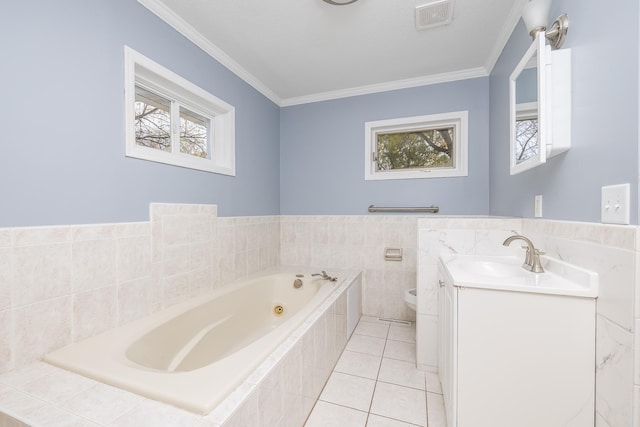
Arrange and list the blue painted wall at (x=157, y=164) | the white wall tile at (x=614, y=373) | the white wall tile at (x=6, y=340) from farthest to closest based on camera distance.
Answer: the white wall tile at (x=6, y=340) → the blue painted wall at (x=157, y=164) → the white wall tile at (x=614, y=373)

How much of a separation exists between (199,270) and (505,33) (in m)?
2.82

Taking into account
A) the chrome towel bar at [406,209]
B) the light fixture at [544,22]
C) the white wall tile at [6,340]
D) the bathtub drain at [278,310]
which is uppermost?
the light fixture at [544,22]

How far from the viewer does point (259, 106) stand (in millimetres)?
2779

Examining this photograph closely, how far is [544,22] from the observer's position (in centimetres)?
123

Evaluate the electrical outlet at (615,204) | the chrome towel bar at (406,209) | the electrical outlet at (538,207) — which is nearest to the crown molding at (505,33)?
the electrical outlet at (538,207)

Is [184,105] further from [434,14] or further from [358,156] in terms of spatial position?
[434,14]

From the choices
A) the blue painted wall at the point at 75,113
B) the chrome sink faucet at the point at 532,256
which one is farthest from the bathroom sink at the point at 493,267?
the blue painted wall at the point at 75,113

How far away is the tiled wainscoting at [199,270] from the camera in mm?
835

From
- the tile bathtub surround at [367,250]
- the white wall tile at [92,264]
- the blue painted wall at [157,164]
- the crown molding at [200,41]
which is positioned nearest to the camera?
the blue painted wall at [157,164]

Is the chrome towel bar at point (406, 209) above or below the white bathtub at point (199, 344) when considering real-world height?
above

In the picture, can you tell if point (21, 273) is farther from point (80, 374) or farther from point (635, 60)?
point (635, 60)

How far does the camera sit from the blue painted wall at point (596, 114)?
799mm

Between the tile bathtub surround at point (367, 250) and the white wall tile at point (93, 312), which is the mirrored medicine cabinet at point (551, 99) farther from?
the white wall tile at point (93, 312)

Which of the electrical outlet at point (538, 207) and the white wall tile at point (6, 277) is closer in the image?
the white wall tile at point (6, 277)
